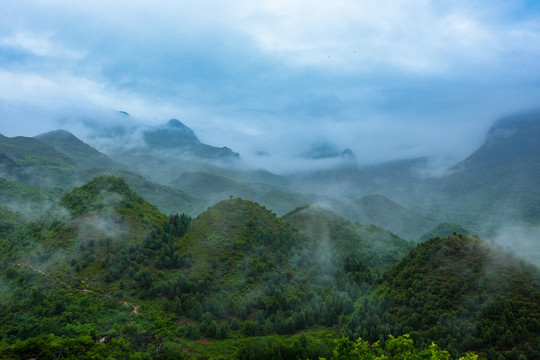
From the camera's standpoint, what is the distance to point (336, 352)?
24.2 metres

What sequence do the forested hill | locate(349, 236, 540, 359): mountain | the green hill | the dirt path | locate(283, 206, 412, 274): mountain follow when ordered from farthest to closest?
locate(283, 206, 412, 274): mountain
the green hill
the dirt path
the forested hill
locate(349, 236, 540, 359): mountain

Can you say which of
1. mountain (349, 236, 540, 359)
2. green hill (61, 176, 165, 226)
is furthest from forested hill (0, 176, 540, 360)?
green hill (61, 176, 165, 226)

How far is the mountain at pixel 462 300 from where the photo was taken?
43.0 m

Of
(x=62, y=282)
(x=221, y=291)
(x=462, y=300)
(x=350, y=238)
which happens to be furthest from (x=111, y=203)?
(x=350, y=238)

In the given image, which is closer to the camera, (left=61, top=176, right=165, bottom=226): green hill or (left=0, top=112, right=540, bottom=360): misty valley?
(left=0, top=112, right=540, bottom=360): misty valley

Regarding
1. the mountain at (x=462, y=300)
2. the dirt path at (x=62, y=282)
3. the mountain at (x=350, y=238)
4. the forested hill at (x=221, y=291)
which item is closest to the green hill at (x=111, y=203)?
the forested hill at (x=221, y=291)

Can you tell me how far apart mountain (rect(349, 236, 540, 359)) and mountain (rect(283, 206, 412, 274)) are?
39080 millimetres

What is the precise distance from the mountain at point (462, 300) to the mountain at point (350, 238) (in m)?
39.1

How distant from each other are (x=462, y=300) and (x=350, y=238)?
66.2m

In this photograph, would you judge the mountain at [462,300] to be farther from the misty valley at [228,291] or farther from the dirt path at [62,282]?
the dirt path at [62,282]

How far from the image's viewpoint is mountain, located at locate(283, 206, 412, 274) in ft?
350

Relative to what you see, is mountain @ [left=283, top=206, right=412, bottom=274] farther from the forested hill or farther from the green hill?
the green hill

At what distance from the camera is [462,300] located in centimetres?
5041

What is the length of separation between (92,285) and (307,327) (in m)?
39.1
